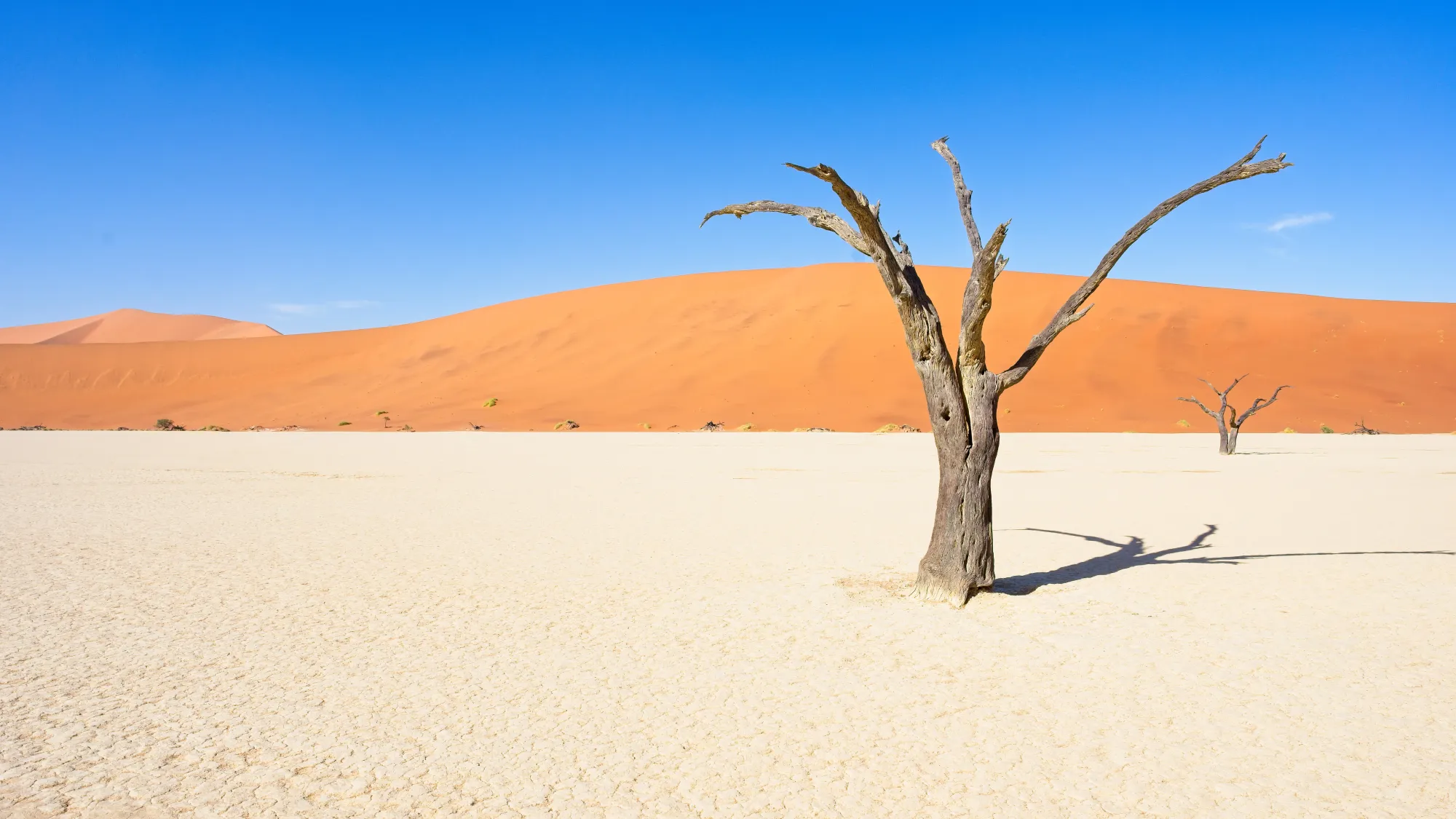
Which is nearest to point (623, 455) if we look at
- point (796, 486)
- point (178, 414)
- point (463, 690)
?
→ point (796, 486)

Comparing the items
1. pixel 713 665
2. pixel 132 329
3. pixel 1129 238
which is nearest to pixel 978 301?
pixel 1129 238

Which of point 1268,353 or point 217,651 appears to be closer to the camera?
point 217,651

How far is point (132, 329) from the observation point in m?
149

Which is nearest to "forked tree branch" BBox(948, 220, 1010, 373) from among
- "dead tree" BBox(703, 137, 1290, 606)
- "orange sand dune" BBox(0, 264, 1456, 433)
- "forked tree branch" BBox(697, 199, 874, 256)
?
"dead tree" BBox(703, 137, 1290, 606)

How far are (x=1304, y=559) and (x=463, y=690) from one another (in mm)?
7015

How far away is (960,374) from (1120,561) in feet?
8.64

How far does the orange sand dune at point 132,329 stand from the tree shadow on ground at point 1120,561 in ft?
508

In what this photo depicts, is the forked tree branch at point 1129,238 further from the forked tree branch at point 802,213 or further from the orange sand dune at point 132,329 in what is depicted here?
the orange sand dune at point 132,329

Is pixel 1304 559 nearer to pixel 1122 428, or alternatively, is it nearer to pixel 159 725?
pixel 159 725

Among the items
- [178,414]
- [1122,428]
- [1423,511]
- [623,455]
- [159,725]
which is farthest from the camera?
[178,414]

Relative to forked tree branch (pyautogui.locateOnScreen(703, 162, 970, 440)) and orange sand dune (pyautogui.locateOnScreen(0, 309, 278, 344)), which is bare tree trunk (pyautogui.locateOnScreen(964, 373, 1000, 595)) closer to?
forked tree branch (pyautogui.locateOnScreen(703, 162, 970, 440))

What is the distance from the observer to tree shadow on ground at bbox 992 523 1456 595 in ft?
22.0

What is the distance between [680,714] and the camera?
3.96 meters

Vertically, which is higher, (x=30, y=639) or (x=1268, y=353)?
(x=1268, y=353)
